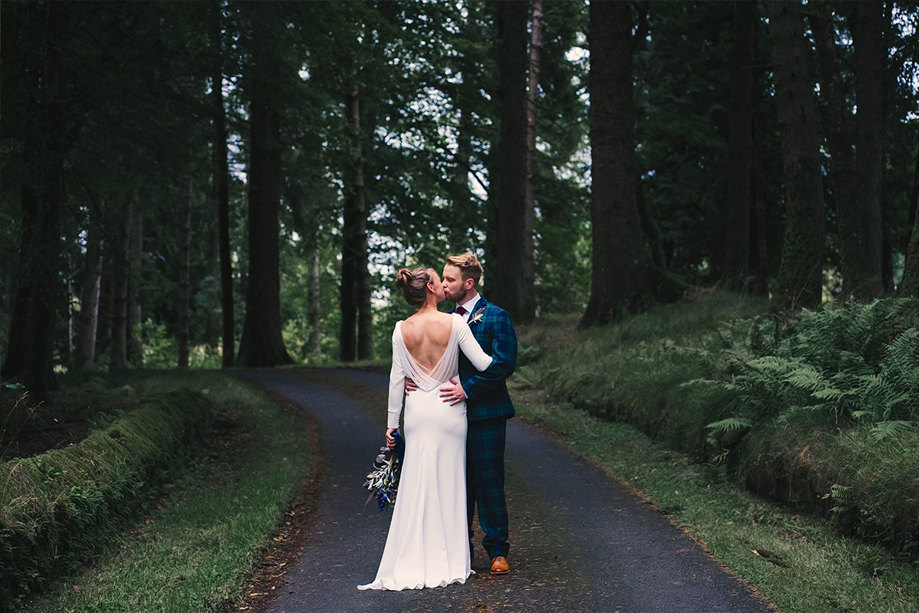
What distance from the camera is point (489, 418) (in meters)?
7.01

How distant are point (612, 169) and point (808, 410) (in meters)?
11.3

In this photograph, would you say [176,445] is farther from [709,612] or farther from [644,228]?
[644,228]

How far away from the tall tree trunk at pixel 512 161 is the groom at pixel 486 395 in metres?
17.8

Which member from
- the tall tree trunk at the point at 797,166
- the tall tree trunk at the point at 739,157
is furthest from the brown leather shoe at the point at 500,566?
the tall tree trunk at the point at 739,157

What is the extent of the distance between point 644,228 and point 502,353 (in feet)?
66.9

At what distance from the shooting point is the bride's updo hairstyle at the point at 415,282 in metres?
6.78

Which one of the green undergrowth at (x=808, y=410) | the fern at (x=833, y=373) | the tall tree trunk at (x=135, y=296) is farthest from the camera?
the tall tree trunk at (x=135, y=296)

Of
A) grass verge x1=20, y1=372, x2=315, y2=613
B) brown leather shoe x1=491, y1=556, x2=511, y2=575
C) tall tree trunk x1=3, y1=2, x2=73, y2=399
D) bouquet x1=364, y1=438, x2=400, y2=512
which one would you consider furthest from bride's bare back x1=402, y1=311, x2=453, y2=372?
tall tree trunk x1=3, y1=2, x2=73, y2=399

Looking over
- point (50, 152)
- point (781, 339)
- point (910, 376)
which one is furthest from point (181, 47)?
point (910, 376)

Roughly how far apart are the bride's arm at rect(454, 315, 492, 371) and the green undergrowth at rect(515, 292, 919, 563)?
3211mm

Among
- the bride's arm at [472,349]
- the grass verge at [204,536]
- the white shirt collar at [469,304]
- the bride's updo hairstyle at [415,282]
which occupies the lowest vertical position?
the grass verge at [204,536]

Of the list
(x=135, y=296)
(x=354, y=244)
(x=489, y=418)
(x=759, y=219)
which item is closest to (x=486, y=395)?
(x=489, y=418)

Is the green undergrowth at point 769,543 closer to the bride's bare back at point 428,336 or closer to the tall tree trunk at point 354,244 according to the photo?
the bride's bare back at point 428,336

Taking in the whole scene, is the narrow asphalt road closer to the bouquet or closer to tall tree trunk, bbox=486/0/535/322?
the bouquet
